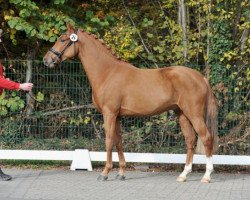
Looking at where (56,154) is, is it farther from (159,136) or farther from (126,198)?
(126,198)

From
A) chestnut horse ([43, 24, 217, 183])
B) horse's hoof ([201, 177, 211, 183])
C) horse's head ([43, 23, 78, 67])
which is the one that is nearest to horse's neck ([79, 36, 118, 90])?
chestnut horse ([43, 24, 217, 183])

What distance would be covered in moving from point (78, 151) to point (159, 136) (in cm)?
187

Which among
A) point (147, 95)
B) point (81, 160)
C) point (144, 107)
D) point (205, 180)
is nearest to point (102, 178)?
point (144, 107)

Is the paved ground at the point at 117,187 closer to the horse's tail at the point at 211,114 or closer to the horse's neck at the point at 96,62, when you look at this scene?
the horse's tail at the point at 211,114

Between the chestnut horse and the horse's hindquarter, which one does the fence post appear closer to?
the chestnut horse

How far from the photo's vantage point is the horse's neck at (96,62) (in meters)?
12.1

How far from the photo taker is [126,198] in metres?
9.92

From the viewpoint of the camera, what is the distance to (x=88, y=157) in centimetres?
1353

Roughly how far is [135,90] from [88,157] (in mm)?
2344

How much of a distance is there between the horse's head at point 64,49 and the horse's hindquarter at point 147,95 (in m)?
1.18

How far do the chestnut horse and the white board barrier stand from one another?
1143 mm

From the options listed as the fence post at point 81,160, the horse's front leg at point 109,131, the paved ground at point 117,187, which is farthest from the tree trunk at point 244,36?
the fence post at point 81,160

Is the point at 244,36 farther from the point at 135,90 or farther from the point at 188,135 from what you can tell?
the point at 135,90

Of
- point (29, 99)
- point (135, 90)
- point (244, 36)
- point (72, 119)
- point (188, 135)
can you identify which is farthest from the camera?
point (29, 99)
